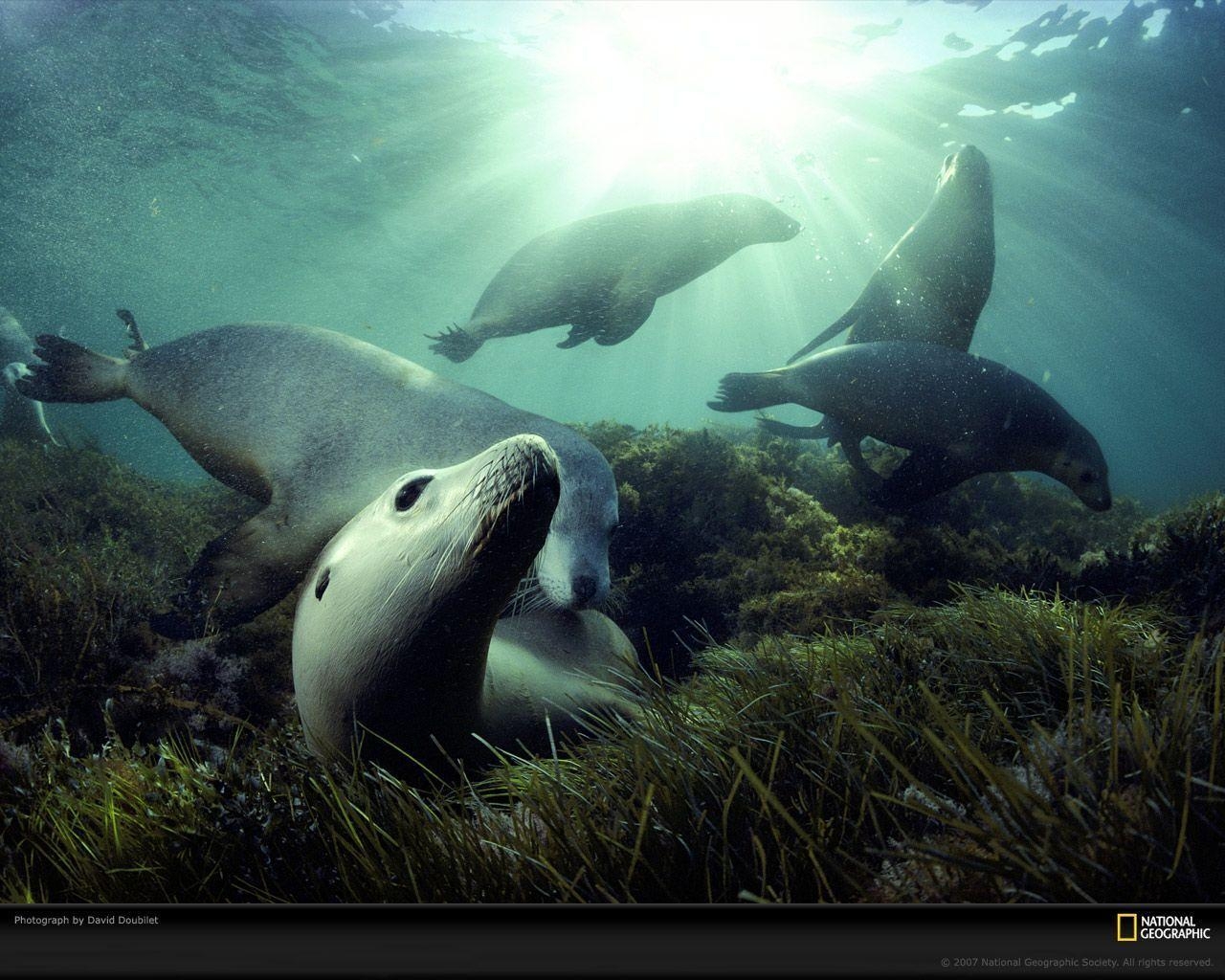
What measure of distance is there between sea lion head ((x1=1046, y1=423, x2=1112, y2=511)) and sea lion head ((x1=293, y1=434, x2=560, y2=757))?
18.9ft

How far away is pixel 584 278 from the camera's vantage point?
684cm

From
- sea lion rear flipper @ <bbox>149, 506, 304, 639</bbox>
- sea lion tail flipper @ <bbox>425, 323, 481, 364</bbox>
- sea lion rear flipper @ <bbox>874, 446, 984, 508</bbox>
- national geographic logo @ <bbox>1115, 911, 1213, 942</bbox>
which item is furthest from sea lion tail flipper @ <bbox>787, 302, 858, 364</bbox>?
national geographic logo @ <bbox>1115, 911, 1213, 942</bbox>

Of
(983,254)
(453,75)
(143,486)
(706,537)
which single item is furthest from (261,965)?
(453,75)

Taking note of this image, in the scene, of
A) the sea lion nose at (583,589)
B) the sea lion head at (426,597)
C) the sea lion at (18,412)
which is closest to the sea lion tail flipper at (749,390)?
the sea lion nose at (583,589)

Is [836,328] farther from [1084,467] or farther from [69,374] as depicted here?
[69,374]

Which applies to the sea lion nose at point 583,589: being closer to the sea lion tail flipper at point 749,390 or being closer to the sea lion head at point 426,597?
the sea lion head at point 426,597

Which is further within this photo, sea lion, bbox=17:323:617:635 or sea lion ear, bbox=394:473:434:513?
sea lion, bbox=17:323:617:635

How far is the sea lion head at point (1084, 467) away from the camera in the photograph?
199 inches

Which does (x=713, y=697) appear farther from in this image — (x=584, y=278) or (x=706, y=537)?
(x=584, y=278)

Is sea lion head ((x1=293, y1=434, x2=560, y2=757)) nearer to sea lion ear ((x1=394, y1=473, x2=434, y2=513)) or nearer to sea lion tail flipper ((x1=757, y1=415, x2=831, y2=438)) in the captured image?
sea lion ear ((x1=394, y1=473, x2=434, y2=513))

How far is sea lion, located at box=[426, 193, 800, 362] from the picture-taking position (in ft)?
22.6

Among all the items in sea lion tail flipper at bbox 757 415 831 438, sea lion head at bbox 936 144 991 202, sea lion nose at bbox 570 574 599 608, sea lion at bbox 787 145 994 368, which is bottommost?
sea lion tail flipper at bbox 757 415 831 438

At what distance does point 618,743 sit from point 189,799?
3.67 ft

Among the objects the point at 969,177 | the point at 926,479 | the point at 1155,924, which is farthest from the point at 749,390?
the point at 1155,924
